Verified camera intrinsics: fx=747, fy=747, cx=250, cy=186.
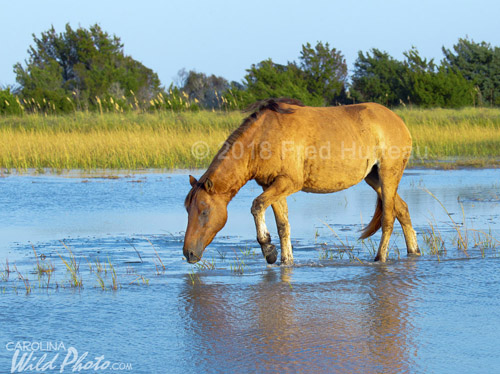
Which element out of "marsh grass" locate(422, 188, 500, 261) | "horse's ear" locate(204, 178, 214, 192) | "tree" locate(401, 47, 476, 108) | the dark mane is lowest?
"marsh grass" locate(422, 188, 500, 261)

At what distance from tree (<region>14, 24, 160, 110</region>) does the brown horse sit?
1286 inches

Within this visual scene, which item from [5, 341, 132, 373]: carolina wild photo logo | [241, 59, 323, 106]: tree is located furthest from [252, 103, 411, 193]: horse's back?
[241, 59, 323, 106]: tree

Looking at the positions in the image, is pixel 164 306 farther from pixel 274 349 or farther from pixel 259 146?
pixel 259 146

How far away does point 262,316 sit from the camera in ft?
15.7

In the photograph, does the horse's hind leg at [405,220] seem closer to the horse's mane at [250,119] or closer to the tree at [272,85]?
the horse's mane at [250,119]

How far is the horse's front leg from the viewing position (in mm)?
6387

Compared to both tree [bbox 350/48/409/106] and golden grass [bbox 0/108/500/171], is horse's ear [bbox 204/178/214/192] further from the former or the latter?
tree [bbox 350/48/409/106]

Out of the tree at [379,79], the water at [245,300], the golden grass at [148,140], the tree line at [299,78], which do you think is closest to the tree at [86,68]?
the tree line at [299,78]

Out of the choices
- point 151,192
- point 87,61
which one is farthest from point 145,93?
point 151,192

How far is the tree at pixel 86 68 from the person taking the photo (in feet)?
133

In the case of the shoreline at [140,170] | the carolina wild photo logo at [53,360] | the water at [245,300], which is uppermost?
the shoreline at [140,170]

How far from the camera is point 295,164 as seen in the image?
21.9ft

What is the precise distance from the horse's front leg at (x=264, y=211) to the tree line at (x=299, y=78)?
24.6 m

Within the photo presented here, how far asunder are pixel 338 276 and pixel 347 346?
1.92 metres
